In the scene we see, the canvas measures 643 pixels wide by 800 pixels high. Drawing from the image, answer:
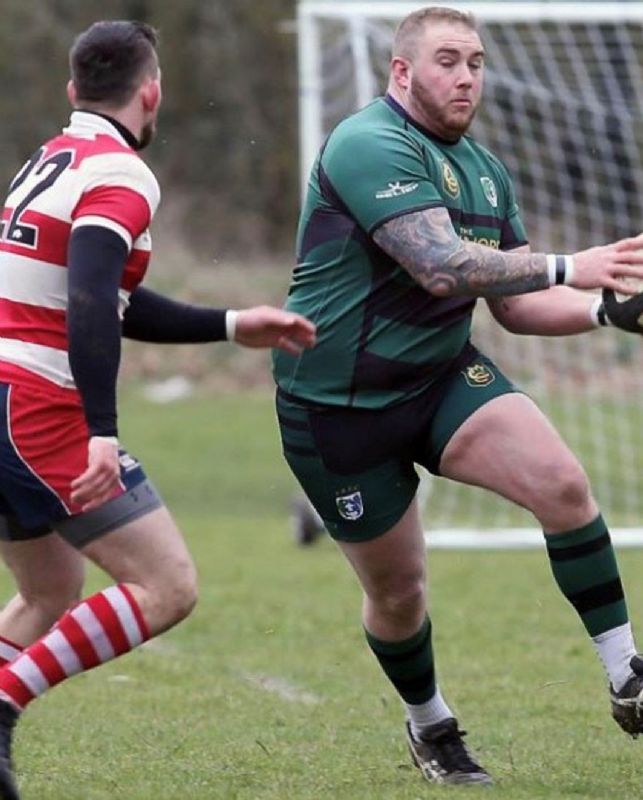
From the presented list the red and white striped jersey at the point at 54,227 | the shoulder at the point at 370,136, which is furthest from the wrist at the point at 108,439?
the shoulder at the point at 370,136

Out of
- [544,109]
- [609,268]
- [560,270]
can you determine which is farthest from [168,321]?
[544,109]

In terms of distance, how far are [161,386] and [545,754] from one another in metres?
19.5

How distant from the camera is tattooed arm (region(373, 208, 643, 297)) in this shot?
5.47 meters

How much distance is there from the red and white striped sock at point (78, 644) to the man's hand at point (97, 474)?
0.32 metres

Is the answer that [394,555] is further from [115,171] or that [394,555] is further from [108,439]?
[115,171]

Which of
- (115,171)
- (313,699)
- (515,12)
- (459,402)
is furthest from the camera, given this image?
(515,12)

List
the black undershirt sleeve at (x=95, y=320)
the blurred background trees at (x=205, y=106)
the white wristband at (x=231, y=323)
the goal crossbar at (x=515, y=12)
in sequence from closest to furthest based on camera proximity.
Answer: the black undershirt sleeve at (x=95, y=320) → the white wristband at (x=231, y=323) → the goal crossbar at (x=515, y=12) → the blurred background trees at (x=205, y=106)

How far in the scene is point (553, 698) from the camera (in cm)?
770

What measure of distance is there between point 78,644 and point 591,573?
4.87ft

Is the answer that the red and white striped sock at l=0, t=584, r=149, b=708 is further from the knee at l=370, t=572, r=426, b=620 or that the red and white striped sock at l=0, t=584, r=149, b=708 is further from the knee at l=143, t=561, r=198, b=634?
the knee at l=370, t=572, r=426, b=620

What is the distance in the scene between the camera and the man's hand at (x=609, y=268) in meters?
5.47

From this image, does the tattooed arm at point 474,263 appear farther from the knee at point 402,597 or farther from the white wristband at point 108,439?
the white wristband at point 108,439

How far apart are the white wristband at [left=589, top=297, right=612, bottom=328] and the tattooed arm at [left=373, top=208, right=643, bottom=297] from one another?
300 mm

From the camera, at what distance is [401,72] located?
5.85 meters
